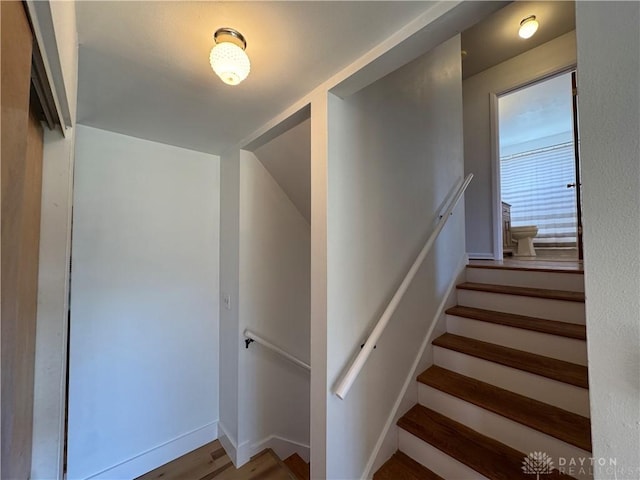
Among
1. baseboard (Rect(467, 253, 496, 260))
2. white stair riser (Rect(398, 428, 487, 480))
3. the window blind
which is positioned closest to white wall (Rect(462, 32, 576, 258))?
baseboard (Rect(467, 253, 496, 260))

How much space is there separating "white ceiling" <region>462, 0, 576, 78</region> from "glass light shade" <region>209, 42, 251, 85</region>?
8.46 feet

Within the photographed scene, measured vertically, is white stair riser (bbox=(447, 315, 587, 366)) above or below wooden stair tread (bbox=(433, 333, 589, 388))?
above

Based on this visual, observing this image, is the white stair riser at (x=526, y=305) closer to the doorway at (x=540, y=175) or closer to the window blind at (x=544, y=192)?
the doorway at (x=540, y=175)

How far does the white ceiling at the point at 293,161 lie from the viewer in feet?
5.66

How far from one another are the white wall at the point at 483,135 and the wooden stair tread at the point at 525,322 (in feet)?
5.22

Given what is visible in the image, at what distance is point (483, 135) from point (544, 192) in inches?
120

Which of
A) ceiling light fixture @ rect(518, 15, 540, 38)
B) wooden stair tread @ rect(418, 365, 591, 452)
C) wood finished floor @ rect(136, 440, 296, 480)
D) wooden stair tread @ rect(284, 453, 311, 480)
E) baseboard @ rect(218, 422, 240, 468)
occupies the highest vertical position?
ceiling light fixture @ rect(518, 15, 540, 38)

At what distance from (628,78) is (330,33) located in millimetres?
874

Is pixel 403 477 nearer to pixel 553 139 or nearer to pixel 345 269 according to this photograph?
pixel 345 269

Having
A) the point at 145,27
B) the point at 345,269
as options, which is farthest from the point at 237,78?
the point at 345,269

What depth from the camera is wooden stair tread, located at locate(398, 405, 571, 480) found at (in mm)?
1205

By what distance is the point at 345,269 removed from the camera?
1.36m

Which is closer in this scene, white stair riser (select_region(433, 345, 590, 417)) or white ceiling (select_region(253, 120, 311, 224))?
white stair riser (select_region(433, 345, 590, 417))

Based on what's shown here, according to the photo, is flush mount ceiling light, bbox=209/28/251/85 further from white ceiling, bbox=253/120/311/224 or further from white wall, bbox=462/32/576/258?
white wall, bbox=462/32/576/258
